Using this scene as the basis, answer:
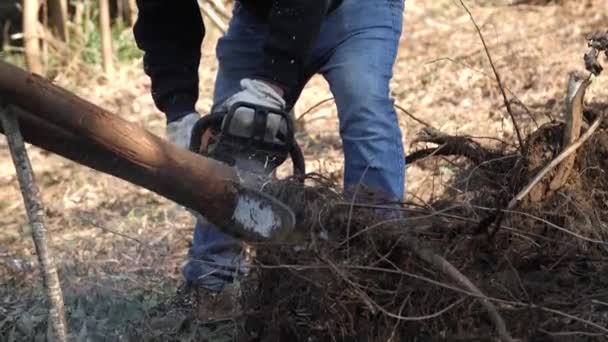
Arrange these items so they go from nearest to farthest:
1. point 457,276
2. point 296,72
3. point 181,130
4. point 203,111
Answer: point 457,276
point 296,72
point 181,130
point 203,111

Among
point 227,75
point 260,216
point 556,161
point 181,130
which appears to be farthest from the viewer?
point 227,75

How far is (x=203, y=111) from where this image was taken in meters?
6.41

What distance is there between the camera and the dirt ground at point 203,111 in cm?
344

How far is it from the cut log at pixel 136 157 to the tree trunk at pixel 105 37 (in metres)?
4.58

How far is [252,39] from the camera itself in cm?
339

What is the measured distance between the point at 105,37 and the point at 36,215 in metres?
4.72

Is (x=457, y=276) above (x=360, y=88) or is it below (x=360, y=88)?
below

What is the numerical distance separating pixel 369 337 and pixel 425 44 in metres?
5.38

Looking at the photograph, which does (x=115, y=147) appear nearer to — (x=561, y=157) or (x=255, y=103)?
(x=255, y=103)

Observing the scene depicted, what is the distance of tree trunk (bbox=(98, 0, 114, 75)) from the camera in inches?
269

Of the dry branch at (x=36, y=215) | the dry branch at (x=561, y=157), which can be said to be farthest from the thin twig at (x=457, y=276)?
the dry branch at (x=36, y=215)

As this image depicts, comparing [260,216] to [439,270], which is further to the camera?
[260,216]

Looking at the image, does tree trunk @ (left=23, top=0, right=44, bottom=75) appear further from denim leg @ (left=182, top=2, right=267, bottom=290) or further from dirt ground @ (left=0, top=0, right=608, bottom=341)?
denim leg @ (left=182, top=2, right=267, bottom=290)

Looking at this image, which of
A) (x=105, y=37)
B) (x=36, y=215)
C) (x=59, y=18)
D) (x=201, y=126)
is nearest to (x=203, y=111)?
(x=105, y=37)
